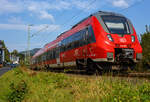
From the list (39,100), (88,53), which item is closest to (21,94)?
(39,100)

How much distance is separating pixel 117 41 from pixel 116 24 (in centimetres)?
133

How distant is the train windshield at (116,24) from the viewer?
34.9ft

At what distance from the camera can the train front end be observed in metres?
9.80

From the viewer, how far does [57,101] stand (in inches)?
178

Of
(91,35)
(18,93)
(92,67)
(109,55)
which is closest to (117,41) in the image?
(109,55)

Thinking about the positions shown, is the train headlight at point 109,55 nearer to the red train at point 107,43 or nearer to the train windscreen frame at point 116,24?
the red train at point 107,43

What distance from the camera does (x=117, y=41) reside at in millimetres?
10102

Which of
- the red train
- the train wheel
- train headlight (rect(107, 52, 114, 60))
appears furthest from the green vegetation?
train headlight (rect(107, 52, 114, 60))

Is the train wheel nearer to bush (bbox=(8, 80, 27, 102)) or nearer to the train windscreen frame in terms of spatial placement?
the train windscreen frame

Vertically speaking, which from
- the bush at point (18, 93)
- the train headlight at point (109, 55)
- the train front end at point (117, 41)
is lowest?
the bush at point (18, 93)

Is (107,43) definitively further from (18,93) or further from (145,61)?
(145,61)

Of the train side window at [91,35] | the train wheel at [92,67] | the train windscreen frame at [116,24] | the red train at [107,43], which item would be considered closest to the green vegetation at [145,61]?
the red train at [107,43]

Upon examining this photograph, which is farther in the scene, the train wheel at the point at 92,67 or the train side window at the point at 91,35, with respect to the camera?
the train wheel at the point at 92,67

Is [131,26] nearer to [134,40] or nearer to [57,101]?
[134,40]
